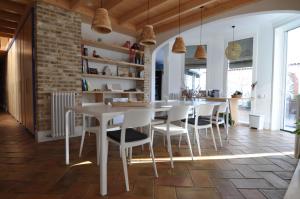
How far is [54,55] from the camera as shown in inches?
140

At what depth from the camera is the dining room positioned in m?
1.91

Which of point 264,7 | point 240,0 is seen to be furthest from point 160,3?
point 264,7

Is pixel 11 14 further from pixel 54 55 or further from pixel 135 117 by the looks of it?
pixel 135 117

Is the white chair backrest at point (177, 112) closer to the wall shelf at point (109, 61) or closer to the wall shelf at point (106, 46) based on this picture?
the wall shelf at point (109, 61)

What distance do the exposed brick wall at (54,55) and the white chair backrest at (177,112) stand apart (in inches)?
96.1

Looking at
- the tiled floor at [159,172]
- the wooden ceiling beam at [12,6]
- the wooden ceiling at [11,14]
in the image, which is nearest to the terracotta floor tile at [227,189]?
the tiled floor at [159,172]

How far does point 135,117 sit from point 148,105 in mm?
845

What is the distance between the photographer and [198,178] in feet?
6.77

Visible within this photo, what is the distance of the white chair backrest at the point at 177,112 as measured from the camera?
2266 mm

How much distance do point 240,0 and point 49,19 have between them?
3.70m

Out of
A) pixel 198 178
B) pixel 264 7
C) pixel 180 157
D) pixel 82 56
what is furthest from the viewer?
pixel 82 56

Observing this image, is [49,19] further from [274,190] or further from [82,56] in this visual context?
[274,190]

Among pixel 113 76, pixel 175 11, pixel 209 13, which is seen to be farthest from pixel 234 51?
pixel 113 76

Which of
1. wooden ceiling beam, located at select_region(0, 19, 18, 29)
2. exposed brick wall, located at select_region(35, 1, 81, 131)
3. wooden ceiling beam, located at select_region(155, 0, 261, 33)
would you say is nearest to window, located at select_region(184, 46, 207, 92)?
wooden ceiling beam, located at select_region(155, 0, 261, 33)
